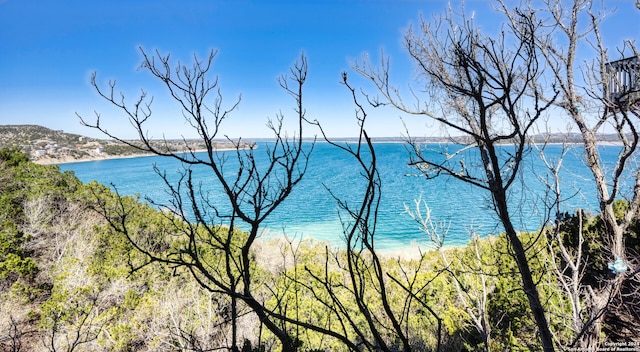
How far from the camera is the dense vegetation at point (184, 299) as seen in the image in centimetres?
548

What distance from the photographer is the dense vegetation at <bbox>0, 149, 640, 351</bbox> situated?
5.48 metres

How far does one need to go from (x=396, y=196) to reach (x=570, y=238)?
77.5ft

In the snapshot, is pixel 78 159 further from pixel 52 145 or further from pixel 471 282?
pixel 471 282

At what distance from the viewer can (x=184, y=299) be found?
280 inches

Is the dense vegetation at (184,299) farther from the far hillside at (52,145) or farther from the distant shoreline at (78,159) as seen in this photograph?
the distant shoreline at (78,159)

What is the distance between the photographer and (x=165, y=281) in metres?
8.09

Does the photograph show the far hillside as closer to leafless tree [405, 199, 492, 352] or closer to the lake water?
the lake water

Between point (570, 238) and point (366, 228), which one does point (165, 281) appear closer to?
point (366, 228)

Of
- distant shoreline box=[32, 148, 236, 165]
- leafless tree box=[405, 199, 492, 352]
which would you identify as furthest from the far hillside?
leafless tree box=[405, 199, 492, 352]

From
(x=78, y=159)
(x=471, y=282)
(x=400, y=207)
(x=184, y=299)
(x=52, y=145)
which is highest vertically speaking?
(x=52, y=145)

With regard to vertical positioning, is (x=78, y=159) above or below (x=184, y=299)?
below

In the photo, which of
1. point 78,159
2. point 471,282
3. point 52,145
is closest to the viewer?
point 471,282

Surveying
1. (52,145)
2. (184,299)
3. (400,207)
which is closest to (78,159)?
(52,145)

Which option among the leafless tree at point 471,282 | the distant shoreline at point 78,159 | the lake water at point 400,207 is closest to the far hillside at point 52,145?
the distant shoreline at point 78,159
